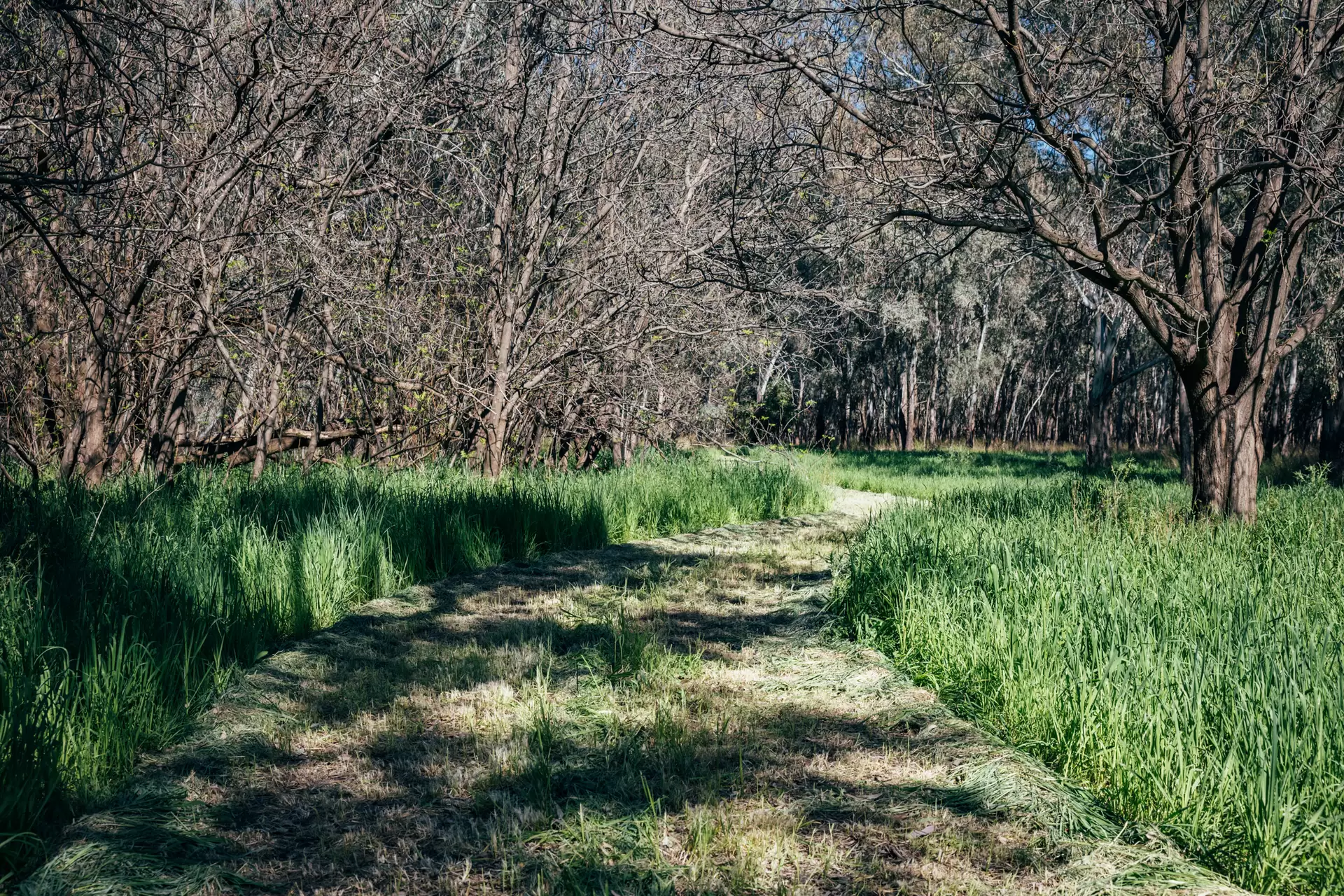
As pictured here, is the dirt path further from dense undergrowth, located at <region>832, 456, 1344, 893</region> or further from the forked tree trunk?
the forked tree trunk

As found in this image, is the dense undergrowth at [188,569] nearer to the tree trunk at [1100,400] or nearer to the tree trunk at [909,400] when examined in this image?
the tree trunk at [1100,400]

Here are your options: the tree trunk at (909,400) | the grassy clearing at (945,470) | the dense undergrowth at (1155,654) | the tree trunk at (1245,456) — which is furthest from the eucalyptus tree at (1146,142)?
the tree trunk at (909,400)

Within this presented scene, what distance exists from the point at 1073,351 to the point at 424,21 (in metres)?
34.4

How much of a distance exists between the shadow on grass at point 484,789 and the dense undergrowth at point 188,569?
0.19 m

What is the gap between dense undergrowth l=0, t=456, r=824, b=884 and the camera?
3193 mm

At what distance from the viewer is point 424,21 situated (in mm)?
9180

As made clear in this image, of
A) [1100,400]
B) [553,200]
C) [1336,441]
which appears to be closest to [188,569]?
[553,200]

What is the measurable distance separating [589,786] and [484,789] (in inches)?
15.8

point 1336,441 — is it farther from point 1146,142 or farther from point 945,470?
point 1146,142

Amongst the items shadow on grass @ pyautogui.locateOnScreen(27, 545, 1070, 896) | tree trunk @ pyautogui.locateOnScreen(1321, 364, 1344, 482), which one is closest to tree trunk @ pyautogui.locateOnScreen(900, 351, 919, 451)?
tree trunk @ pyautogui.locateOnScreen(1321, 364, 1344, 482)

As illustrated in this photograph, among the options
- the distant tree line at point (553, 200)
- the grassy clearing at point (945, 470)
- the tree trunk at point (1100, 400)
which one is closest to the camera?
the distant tree line at point (553, 200)

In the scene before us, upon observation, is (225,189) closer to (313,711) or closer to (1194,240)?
(313,711)

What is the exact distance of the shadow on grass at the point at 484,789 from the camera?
292 centimetres

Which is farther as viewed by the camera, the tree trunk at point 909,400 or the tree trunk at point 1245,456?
the tree trunk at point 909,400
